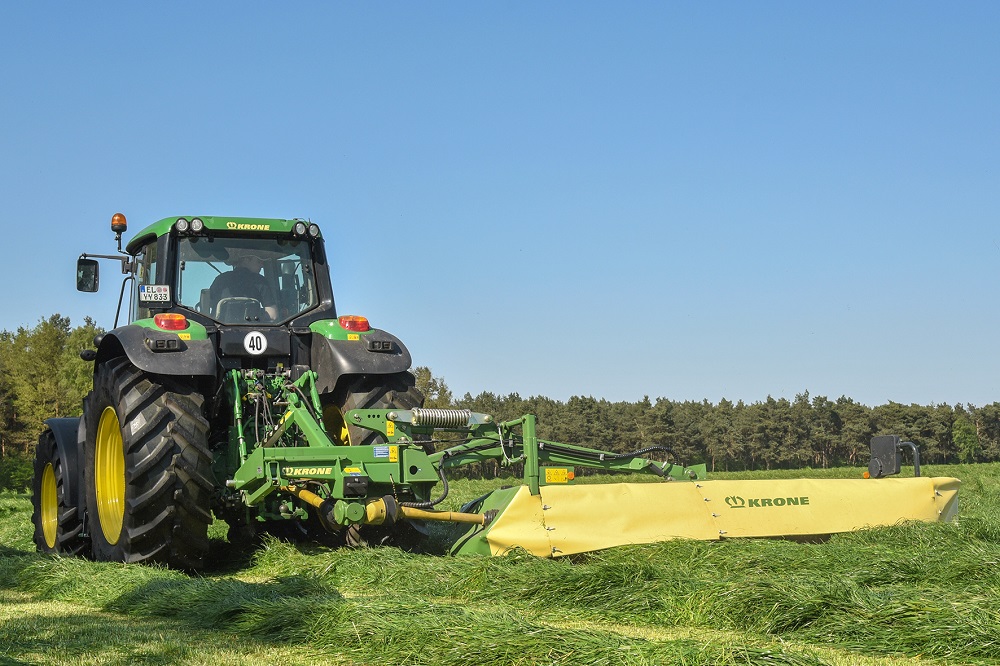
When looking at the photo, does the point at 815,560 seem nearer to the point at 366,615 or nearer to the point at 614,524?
the point at 614,524

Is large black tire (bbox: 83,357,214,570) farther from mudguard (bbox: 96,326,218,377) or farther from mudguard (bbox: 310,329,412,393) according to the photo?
mudguard (bbox: 310,329,412,393)

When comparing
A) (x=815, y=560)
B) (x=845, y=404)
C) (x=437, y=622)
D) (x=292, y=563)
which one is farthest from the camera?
(x=845, y=404)

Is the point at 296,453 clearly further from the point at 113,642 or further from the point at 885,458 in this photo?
the point at 885,458

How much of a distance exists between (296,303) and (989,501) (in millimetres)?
8389

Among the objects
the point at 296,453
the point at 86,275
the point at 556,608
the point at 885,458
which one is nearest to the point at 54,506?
the point at 86,275

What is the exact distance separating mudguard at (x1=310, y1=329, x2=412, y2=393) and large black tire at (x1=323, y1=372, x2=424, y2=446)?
135 mm

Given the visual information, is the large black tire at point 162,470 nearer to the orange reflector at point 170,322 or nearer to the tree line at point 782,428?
the orange reflector at point 170,322

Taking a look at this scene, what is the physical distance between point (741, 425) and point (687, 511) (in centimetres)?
5709

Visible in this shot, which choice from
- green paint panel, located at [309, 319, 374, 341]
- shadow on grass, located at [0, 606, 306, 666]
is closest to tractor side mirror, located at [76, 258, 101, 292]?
green paint panel, located at [309, 319, 374, 341]

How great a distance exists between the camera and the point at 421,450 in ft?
23.1

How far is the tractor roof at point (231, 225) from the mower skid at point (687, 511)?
134 inches

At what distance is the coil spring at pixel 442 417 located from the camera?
7.20 m

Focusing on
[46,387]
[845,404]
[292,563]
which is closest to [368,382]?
[292,563]

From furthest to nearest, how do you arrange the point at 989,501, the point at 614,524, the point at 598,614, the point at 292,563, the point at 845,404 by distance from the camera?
the point at 845,404 → the point at 989,501 → the point at 292,563 → the point at 614,524 → the point at 598,614
